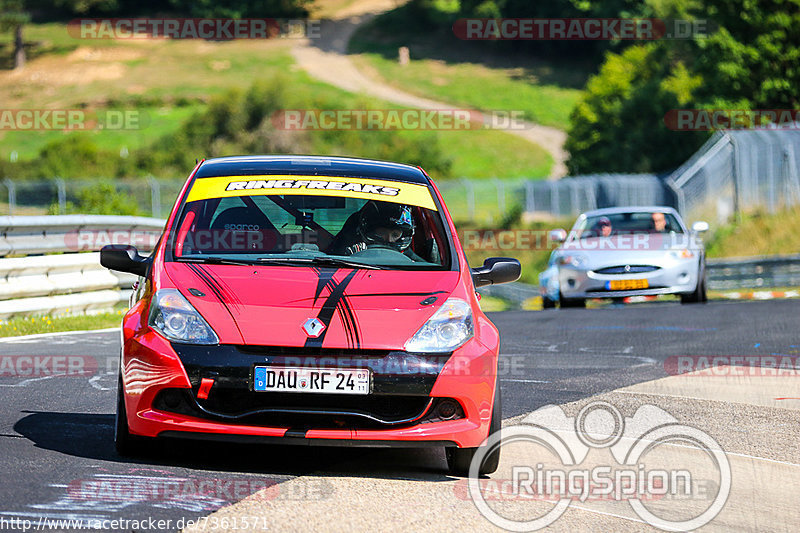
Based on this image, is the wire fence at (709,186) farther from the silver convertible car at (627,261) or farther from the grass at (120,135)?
the grass at (120,135)

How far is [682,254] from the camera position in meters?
17.3

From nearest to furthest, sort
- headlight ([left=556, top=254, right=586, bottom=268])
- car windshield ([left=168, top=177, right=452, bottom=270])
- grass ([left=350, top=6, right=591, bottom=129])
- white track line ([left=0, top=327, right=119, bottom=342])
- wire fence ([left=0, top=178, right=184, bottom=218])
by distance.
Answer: car windshield ([left=168, top=177, right=452, bottom=270]) < white track line ([left=0, top=327, right=119, bottom=342]) < headlight ([left=556, top=254, right=586, bottom=268]) < wire fence ([left=0, top=178, right=184, bottom=218]) < grass ([left=350, top=6, right=591, bottom=129])

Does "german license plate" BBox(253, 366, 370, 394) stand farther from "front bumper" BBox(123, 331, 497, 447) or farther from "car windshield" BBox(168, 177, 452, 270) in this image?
"car windshield" BBox(168, 177, 452, 270)

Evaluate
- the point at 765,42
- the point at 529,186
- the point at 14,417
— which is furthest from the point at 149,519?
the point at 765,42

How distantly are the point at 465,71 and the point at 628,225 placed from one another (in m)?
89.3

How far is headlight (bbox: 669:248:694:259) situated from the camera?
17.2 metres

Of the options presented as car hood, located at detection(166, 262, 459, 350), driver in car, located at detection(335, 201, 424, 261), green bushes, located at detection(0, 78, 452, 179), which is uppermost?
green bushes, located at detection(0, 78, 452, 179)

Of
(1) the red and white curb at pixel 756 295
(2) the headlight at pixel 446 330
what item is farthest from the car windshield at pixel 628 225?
(2) the headlight at pixel 446 330

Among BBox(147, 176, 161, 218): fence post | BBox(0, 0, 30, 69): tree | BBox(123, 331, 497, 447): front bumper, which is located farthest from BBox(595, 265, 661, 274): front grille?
BBox(0, 0, 30, 69): tree

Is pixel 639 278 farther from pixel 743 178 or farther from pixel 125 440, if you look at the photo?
pixel 743 178

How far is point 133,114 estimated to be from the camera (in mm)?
83438

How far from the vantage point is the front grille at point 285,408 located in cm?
560

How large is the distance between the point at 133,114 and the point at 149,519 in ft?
266

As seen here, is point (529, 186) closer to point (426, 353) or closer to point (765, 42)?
point (765, 42)
